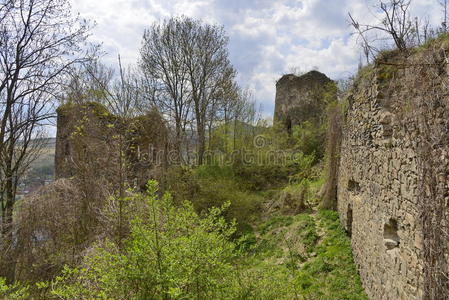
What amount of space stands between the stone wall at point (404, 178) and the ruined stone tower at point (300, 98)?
45.2 feet

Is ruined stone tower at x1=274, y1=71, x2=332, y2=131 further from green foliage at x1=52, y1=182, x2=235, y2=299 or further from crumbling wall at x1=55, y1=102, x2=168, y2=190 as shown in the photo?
green foliage at x1=52, y1=182, x2=235, y2=299

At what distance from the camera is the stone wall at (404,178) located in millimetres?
2576

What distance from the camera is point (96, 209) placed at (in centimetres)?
633

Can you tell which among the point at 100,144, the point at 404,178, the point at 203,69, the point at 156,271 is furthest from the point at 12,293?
the point at 203,69

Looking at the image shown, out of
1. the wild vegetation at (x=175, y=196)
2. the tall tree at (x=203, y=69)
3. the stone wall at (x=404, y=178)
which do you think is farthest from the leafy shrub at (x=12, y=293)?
the tall tree at (x=203, y=69)

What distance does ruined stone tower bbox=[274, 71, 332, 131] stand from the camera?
18.8 m

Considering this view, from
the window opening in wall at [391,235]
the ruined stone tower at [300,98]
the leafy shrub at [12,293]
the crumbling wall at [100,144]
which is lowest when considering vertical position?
the leafy shrub at [12,293]

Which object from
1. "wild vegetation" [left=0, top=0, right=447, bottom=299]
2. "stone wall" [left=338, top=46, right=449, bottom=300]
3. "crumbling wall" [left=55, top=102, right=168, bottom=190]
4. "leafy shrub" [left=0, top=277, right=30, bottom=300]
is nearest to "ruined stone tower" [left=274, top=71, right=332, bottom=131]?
"wild vegetation" [left=0, top=0, right=447, bottom=299]

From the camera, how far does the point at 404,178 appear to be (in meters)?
3.28

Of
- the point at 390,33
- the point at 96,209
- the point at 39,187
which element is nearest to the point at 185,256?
the point at 96,209

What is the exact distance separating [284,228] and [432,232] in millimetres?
7027

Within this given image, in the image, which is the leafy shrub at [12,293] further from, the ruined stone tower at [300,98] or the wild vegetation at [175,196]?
the ruined stone tower at [300,98]

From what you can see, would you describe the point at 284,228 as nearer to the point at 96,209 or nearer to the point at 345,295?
the point at 345,295

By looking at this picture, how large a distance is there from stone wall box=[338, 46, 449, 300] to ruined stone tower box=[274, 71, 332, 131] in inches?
542
